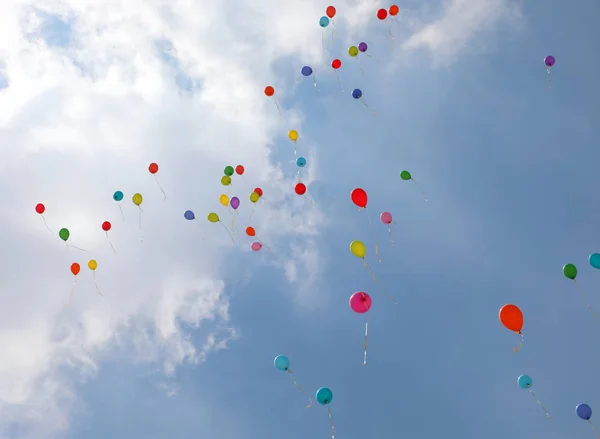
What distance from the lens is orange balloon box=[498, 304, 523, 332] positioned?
10.6m

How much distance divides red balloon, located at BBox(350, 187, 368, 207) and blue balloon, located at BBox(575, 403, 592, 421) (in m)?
6.59

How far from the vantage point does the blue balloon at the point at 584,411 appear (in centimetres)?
1100

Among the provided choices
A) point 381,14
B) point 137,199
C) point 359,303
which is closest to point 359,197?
point 359,303

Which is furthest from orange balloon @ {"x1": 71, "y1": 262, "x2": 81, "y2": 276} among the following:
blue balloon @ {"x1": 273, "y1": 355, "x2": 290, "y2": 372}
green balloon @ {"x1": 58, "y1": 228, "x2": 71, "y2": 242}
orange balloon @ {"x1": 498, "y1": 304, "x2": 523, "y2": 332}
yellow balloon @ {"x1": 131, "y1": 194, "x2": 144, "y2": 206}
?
orange balloon @ {"x1": 498, "y1": 304, "x2": 523, "y2": 332}

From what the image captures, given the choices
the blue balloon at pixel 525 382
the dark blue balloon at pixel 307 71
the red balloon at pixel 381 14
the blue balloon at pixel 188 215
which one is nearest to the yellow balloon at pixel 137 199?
the blue balloon at pixel 188 215

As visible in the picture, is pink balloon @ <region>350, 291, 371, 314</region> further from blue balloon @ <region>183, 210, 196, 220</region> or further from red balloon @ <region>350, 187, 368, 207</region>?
blue balloon @ <region>183, 210, 196, 220</region>

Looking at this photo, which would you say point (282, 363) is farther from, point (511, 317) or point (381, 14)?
point (381, 14)

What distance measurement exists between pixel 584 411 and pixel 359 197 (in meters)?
6.87

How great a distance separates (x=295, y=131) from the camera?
15.5m

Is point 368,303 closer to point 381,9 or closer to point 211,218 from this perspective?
point 211,218

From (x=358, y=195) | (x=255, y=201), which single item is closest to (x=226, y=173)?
(x=255, y=201)

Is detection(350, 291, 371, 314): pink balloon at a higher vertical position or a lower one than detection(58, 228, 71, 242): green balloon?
lower

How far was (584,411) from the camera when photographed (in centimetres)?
1105

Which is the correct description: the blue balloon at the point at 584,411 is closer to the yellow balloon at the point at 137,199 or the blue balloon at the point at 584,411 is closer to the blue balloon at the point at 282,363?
the blue balloon at the point at 282,363
